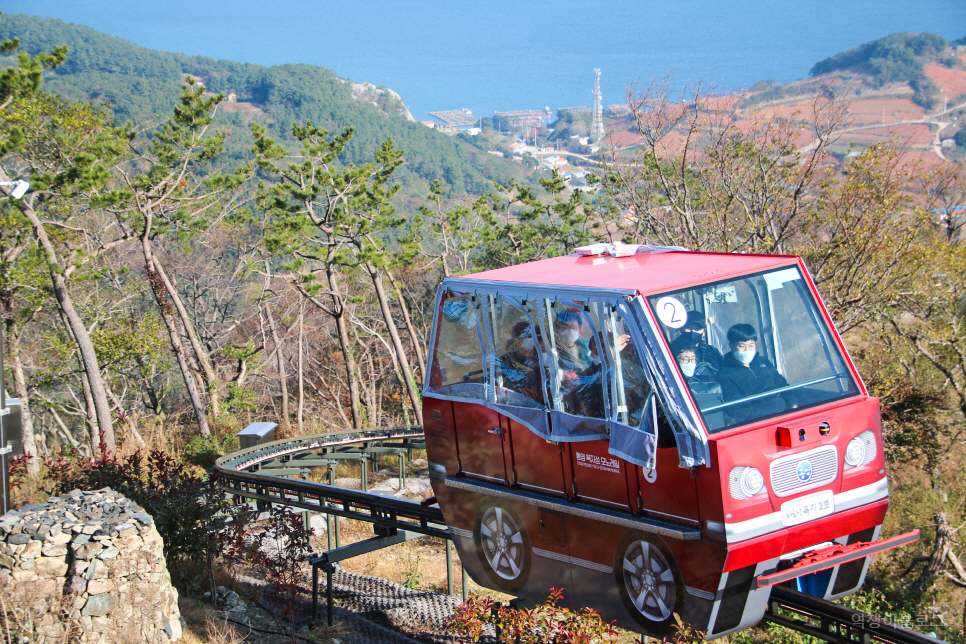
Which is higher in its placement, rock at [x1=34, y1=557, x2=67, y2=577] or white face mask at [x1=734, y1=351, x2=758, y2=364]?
white face mask at [x1=734, y1=351, x2=758, y2=364]

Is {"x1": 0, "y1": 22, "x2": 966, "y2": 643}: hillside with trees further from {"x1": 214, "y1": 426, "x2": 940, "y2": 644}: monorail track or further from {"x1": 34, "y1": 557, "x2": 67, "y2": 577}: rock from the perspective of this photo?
{"x1": 34, "y1": 557, "x2": 67, "y2": 577}: rock

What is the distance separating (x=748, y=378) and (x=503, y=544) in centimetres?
278

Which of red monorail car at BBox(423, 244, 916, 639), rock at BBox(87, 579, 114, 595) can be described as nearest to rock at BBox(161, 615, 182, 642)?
rock at BBox(87, 579, 114, 595)

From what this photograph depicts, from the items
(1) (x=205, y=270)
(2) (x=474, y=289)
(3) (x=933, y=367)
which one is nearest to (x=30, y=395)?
(1) (x=205, y=270)

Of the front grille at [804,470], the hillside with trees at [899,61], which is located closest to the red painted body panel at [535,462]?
the front grille at [804,470]

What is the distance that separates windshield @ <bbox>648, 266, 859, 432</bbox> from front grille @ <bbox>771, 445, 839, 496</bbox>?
33cm

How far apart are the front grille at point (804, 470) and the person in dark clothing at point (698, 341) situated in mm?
821

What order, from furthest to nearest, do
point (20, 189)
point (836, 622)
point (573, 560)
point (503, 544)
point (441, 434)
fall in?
1. point (20, 189)
2. point (441, 434)
3. point (503, 544)
4. point (573, 560)
5. point (836, 622)

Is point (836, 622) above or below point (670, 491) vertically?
below

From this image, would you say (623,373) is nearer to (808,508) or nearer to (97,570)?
(808,508)

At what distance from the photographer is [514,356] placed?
23.1ft

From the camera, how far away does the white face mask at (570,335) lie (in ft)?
21.0

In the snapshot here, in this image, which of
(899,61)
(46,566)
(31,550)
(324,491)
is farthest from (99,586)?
(899,61)

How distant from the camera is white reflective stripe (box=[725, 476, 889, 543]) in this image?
531 cm
